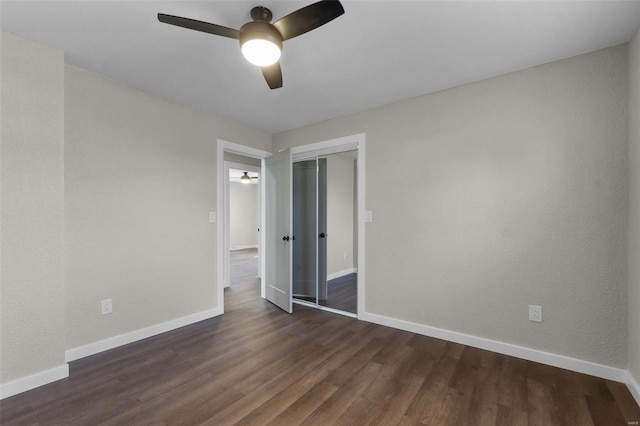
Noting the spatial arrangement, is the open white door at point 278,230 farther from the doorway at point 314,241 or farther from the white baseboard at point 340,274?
the white baseboard at point 340,274

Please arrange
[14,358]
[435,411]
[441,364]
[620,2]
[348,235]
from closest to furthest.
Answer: [620,2]
[435,411]
[14,358]
[441,364]
[348,235]

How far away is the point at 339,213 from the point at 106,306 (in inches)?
150

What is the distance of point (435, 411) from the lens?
1.78 m

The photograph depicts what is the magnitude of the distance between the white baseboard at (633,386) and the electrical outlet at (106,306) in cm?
412

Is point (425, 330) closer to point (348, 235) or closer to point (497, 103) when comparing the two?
point (497, 103)

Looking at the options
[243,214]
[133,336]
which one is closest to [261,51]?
[133,336]

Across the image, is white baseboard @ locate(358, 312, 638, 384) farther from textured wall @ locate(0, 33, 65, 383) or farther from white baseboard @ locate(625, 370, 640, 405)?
textured wall @ locate(0, 33, 65, 383)

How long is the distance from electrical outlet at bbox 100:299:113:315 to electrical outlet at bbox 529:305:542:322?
3765 millimetres

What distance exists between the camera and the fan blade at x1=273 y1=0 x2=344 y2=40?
4.48 ft

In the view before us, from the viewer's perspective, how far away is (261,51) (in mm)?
1715

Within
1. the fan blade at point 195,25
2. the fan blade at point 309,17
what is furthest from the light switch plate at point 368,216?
the fan blade at point 195,25

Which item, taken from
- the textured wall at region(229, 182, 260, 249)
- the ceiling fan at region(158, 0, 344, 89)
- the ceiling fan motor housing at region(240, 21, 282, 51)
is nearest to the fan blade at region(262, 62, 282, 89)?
the ceiling fan at region(158, 0, 344, 89)

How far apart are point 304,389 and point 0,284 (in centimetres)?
220

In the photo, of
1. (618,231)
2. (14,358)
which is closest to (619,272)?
(618,231)
